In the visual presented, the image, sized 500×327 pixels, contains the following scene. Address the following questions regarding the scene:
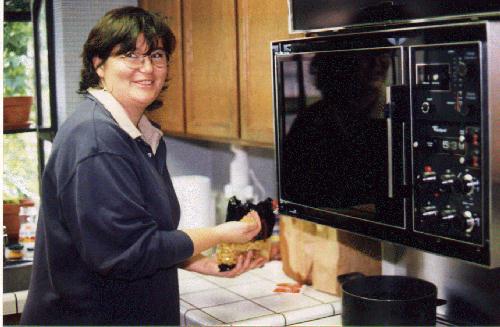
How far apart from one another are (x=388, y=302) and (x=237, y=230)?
0.43 m

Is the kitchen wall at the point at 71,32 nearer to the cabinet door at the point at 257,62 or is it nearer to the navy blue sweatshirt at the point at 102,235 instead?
the cabinet door at the point at 257,62

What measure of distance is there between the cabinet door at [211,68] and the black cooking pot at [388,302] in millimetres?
713

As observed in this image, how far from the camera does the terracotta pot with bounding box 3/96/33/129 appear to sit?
3.24 m

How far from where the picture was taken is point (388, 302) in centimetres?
158

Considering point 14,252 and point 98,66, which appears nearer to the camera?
point 98,66

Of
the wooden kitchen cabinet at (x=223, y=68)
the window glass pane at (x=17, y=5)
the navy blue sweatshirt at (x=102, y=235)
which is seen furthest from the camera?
the window glass pane at (x=17, y=5)

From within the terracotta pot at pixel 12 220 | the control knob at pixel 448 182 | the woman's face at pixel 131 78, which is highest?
the woman's face at pixel 131 78

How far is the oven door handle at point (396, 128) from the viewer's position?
1.41 metres

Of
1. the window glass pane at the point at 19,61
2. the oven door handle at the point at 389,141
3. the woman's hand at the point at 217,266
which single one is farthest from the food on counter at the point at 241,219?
the window glass pane at the point at 19,61

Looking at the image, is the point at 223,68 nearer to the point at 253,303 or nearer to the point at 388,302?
the point at 253,303

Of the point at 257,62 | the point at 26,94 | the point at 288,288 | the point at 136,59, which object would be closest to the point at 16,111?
the point at 26,94

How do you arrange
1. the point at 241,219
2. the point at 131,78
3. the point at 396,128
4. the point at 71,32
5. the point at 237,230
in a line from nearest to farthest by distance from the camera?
the point at 396,128, the point at 131,78, the point at 237,230, the point at 241,219, the point at 71,32

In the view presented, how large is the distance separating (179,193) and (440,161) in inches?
69.2

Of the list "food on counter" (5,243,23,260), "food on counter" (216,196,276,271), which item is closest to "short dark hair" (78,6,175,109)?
"food on counter" (216,196,276,271)
